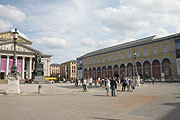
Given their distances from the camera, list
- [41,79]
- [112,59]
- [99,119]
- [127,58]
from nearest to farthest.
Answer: [99,119] < [41,79] < [127,58] < [112,59]

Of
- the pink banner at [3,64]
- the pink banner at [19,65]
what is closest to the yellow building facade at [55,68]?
the pink banner at [19,65]

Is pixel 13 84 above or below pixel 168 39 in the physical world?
below

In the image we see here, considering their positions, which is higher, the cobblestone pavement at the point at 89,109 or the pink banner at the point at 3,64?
the pink banner at the point at 3,64

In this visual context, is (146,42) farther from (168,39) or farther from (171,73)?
(171,73)

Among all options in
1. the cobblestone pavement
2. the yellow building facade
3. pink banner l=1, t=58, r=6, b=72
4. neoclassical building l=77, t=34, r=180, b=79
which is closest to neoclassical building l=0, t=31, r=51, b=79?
pink banner l=1, t=58, r=6, b=72

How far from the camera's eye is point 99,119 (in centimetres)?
616

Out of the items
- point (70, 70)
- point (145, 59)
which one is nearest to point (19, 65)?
point (145, 59)

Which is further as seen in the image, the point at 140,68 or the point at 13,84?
the point at 140,68

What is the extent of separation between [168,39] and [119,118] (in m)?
49.9

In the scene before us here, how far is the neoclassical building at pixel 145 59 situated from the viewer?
47.8 metres

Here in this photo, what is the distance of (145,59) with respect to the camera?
55812mm

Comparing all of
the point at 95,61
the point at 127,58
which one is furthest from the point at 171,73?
the point at 95,61

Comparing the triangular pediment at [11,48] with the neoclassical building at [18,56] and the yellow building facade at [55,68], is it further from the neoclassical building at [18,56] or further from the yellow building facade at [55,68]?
the yellow building facade at [55,68]

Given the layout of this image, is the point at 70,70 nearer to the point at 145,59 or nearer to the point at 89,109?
the point at 145,59
